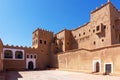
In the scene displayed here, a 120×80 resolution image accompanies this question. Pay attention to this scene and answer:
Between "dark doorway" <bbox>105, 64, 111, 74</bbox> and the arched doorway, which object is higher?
"dark doorway" <bbox>105, 64, 111, 74</bbox>

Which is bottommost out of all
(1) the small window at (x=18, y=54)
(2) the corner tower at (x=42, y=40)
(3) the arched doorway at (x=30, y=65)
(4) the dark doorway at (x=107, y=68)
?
(3) the arched doorway at (x=30, y=65)

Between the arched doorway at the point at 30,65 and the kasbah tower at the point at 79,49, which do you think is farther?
the arched doorway at the point at 30,65

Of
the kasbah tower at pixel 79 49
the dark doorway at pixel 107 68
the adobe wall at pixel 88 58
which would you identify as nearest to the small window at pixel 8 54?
the kasbah tower at pixel 79 49

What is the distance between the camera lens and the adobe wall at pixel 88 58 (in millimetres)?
18875

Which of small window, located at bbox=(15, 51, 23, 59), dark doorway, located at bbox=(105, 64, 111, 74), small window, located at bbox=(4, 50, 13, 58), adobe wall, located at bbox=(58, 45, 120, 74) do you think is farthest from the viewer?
small window, located at bbox=(15, 51, 23, 59)

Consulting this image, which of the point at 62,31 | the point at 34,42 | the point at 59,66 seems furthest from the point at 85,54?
the point at 34,42

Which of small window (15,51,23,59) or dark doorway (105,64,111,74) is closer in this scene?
dark doorway (105,64,111,74)

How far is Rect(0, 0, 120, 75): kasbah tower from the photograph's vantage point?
20.9 metres

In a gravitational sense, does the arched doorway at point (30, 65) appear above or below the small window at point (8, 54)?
below

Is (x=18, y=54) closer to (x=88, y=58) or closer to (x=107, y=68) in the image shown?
(x=88, y=58)

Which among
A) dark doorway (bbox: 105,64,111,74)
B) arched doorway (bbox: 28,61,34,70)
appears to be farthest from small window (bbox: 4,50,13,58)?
dark doorway (bbox: 105,64,111,74)

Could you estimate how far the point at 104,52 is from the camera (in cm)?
2048

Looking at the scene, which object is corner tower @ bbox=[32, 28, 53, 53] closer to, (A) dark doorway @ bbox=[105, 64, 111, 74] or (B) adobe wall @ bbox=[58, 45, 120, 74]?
(B) adobe wall @ bbox=[58, 45, 120, 74]

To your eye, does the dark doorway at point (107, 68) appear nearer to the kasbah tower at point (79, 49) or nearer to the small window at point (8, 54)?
the kasbah tower at point (79, 49)
